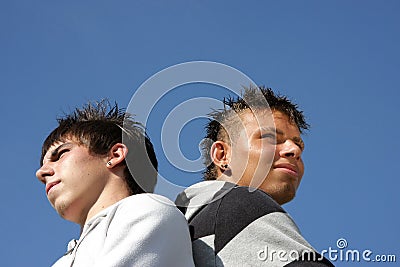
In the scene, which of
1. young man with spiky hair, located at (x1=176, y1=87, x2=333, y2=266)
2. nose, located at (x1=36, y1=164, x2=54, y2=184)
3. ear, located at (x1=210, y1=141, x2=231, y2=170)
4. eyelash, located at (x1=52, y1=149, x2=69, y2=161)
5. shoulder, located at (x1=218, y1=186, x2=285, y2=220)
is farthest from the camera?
ear, located at (x1=210, y1=141, x2=231, y2=170)

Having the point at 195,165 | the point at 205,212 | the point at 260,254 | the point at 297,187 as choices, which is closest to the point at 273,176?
the point at 297,187

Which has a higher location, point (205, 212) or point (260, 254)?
point (205, 212)

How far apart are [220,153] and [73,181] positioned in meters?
1.06

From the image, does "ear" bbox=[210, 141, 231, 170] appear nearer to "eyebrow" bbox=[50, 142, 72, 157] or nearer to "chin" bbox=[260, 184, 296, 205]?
"chin" bbox=[260, 184, 296, 205]

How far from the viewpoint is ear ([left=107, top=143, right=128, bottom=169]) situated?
162 inches

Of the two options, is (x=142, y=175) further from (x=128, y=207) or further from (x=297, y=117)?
(x=297, y=117)

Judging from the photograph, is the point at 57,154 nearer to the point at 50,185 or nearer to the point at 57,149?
the point at 57,149

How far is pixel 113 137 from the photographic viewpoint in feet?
14.4

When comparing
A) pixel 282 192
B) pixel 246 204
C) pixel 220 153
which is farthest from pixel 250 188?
pixel 220 153

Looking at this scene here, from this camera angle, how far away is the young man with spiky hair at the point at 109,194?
3.18 meters

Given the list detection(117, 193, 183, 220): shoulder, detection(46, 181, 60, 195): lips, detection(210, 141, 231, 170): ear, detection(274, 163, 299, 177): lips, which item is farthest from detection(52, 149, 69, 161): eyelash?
detection(274, 163, 299, 177): lips

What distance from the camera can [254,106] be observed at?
475 cm

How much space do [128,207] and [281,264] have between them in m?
0.83

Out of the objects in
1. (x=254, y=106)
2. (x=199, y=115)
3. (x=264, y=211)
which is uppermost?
(x=254, y=106)
